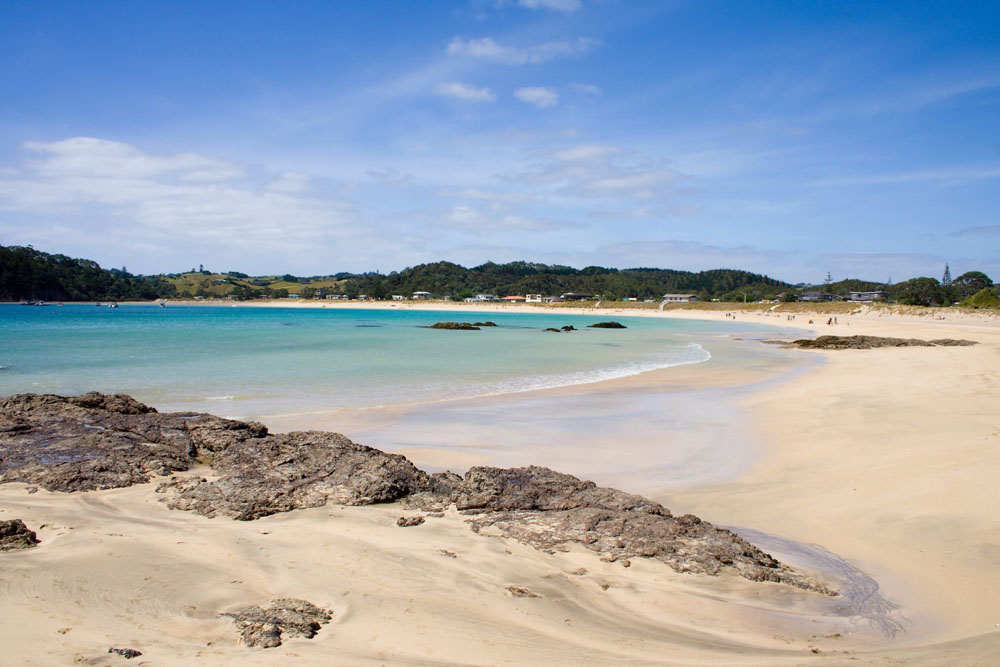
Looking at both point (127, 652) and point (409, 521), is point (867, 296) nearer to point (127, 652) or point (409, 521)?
point (409, 521)

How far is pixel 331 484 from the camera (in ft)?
18.3

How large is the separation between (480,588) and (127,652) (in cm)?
201

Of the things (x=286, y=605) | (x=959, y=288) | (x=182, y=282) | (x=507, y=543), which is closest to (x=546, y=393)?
(x=507, y=543)

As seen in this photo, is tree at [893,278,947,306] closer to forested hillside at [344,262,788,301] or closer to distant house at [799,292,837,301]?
distant house at [799,292,837,301]

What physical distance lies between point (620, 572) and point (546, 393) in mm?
10335

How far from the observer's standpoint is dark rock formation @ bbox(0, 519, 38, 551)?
154 inches

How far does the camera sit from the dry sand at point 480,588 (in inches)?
120

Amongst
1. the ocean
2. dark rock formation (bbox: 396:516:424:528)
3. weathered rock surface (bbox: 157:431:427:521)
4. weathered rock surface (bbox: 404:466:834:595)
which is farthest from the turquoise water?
dark rock formation (bbox: 396:516:424:528)

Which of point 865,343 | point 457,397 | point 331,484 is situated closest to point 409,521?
point 331,484

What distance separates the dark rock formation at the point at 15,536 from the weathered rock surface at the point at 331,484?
1142 millimetres

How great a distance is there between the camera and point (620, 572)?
4.15 metres

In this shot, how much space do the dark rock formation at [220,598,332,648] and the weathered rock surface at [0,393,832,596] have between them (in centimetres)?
177

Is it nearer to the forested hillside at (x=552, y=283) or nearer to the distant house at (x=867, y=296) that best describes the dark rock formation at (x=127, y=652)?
the distant house at (x=867, y=296)

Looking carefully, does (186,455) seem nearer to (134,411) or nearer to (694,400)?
(134,411)
